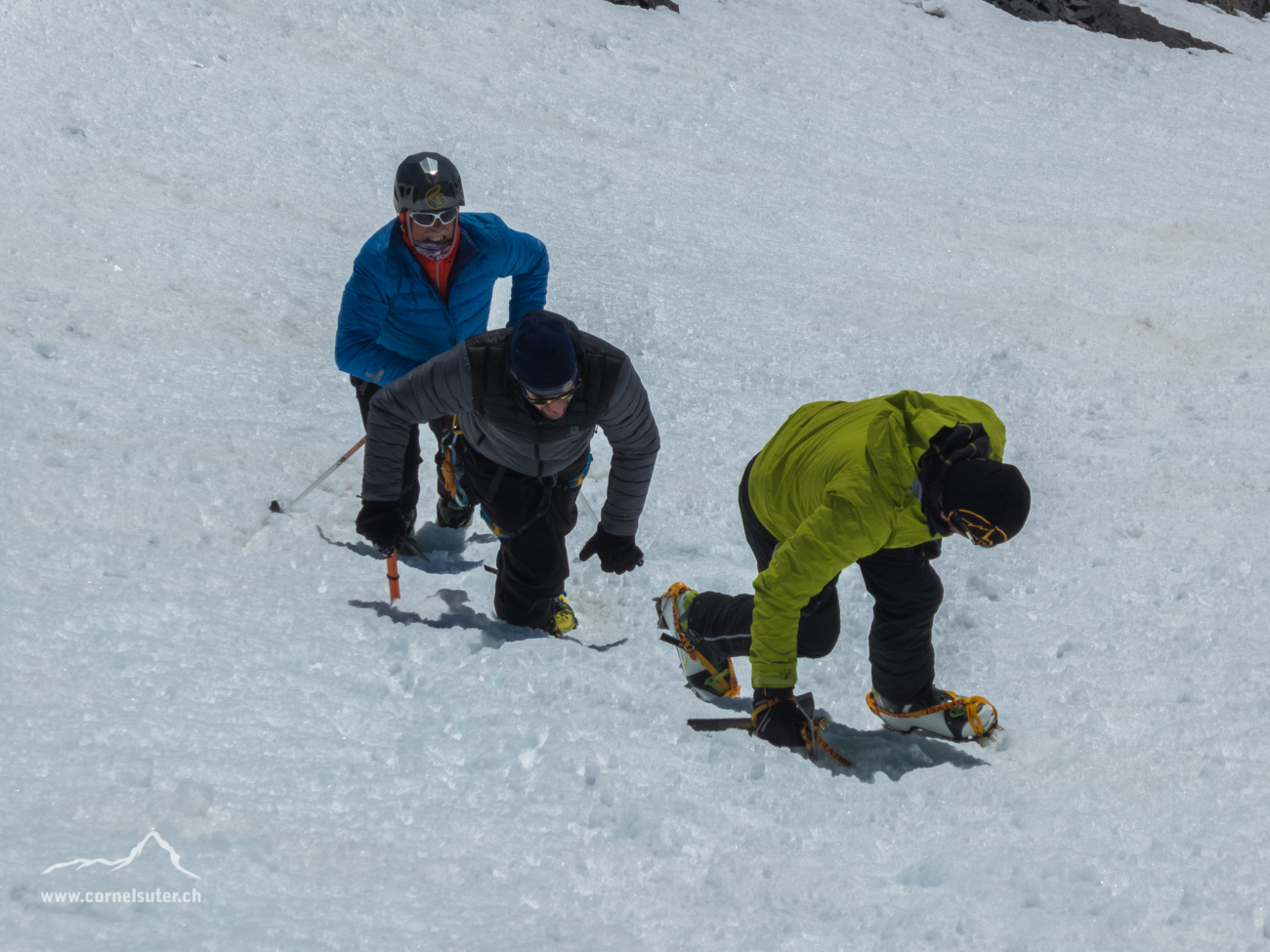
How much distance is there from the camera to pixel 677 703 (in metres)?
4.22

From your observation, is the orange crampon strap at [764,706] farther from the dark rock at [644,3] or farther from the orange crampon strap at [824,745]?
the dark rock at [644,3]

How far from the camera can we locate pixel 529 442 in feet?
14.1

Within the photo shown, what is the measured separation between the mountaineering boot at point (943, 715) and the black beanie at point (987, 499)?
124 cm

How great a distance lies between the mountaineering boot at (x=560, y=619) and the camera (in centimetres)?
489

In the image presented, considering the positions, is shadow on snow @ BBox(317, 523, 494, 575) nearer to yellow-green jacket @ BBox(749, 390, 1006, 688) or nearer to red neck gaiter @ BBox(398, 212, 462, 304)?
red neck gaiter @ BBox(398, 212, 462, 304)

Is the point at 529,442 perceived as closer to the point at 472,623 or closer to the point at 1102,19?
the point at 472,623

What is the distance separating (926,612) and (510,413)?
1810mm

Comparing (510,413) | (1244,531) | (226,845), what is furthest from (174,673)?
(1244,531)

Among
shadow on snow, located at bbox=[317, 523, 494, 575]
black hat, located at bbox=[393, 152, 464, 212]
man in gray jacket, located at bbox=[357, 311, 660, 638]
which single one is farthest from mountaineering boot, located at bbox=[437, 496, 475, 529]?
black hat, located at bbox=[393, 152, 464, 212]


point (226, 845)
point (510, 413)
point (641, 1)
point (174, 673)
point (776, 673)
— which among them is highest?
point (641, 1)

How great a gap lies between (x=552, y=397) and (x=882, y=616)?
154 centimetres

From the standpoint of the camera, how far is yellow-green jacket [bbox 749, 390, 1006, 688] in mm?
3189

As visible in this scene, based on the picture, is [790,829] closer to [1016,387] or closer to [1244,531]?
[1244,531]

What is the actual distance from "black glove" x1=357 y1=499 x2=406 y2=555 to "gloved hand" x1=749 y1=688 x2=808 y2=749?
1.87m
